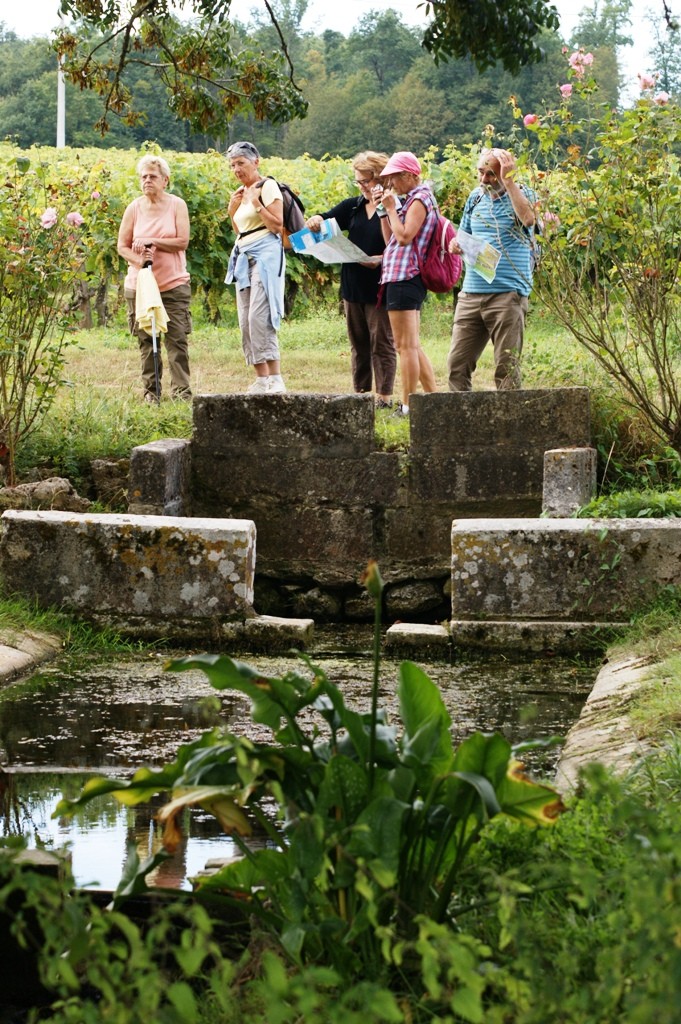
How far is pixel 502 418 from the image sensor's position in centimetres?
796

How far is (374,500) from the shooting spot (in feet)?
26.4

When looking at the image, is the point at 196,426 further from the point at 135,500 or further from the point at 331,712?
the point at 331,712

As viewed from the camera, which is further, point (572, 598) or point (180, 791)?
point (572, 598)

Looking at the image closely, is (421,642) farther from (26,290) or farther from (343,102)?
(343,102)

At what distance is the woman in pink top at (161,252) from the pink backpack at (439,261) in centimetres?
208

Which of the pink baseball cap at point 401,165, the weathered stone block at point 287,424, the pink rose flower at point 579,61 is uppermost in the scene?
the pink rose flower at point 579,61

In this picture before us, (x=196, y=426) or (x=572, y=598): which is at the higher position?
(x=196, y=426)

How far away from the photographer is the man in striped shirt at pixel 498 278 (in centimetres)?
819

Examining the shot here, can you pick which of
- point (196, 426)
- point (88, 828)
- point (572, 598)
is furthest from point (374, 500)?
point (88, 828)

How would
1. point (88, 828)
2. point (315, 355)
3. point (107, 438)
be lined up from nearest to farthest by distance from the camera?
1. point (88, 828)
2. point (107, 438)
3. point (315, 355)

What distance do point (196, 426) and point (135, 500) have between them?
33.1 inches

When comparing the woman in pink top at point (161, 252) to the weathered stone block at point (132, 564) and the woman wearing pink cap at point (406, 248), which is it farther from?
the weathered stone block at point (132, 564)

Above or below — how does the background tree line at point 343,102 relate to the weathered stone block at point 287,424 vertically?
above

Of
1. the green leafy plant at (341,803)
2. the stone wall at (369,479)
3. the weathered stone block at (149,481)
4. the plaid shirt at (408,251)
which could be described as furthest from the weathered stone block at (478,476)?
the green leafy plant at (341,803)
